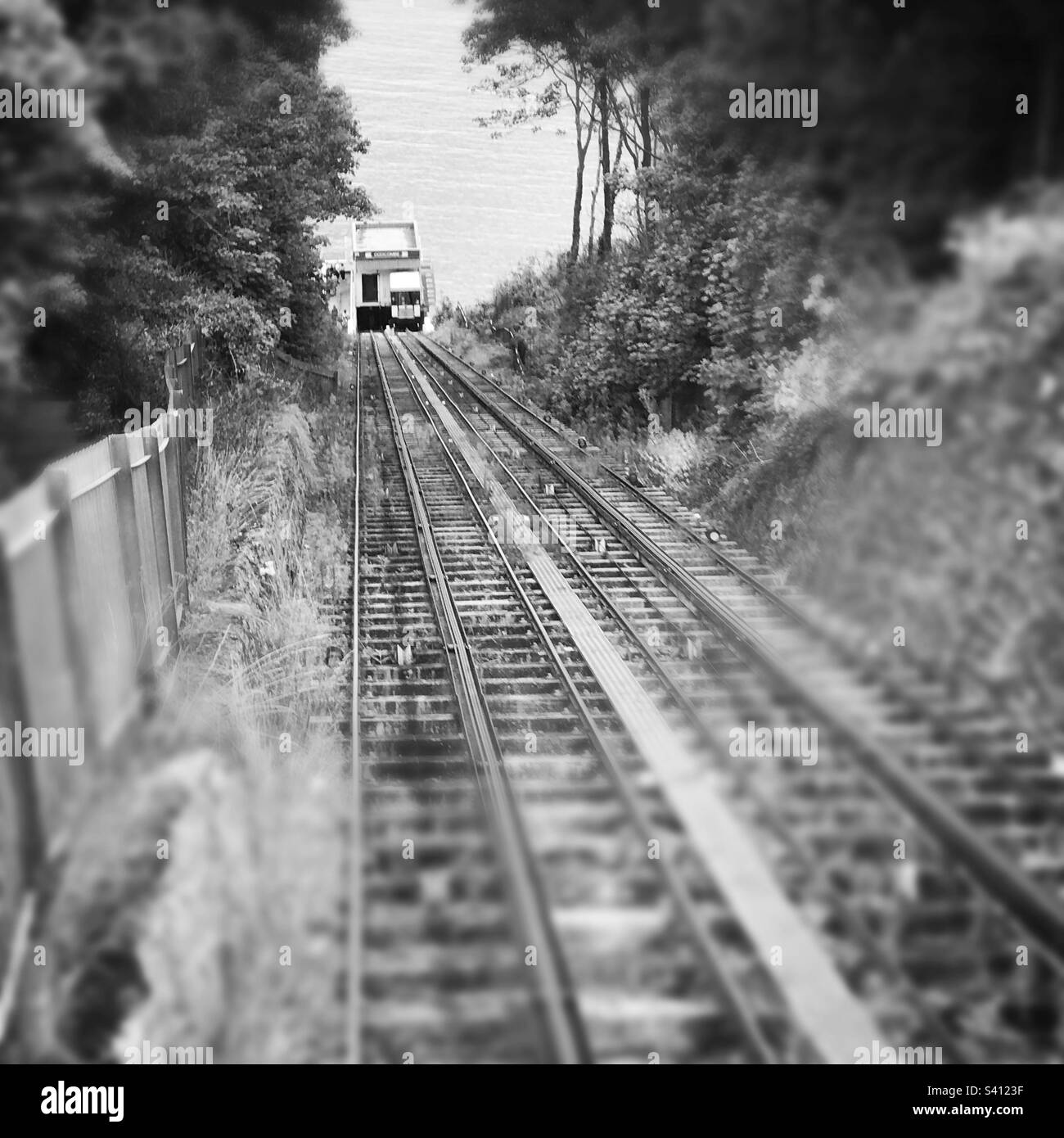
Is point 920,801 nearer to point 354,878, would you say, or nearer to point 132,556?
point 354,878

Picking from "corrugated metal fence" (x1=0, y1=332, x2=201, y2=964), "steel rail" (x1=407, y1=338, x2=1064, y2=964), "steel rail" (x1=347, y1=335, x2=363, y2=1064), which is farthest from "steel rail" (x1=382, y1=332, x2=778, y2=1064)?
"corrugated metal fence" (x1=0, y1=332, x2=201, y2=964)

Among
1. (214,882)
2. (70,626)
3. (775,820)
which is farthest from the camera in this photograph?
(775,820)

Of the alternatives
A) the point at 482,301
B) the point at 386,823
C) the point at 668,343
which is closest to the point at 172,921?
the point at 386,823

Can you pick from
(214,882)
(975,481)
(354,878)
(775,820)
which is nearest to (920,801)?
(775,820)

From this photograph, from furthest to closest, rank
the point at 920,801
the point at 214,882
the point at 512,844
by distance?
the point at 512,844
the point at 920,801
the point at 214,882

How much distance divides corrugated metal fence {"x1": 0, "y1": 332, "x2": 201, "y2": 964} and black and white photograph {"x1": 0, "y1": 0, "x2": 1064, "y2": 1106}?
0.02 m

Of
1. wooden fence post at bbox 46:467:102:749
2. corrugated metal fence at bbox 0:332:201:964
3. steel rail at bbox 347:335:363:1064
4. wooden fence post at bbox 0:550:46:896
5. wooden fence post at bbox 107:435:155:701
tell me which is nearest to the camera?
wooden fence post at bbox 0:550:46:896

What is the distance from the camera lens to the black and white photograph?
3602 mm

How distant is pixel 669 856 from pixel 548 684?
2.57 metres

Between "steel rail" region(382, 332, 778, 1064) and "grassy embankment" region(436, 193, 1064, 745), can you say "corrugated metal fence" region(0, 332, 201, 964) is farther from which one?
"grassy embankment" region(436, 193, 1064, 745)

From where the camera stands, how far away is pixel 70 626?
401 cm

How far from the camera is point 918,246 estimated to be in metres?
3.96

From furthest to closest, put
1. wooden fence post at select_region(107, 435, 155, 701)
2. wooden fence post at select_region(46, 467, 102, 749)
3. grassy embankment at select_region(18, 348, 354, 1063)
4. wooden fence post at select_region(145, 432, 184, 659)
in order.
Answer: wooden fence post at select_region(145, 432, 184, 659)
wooden fence post at select_region(107, 435, 155, 701)
wooden fence post at select_region(46, 467, 102, 749)
grassy embankment at select_region(18, 348, 354, 1063)
